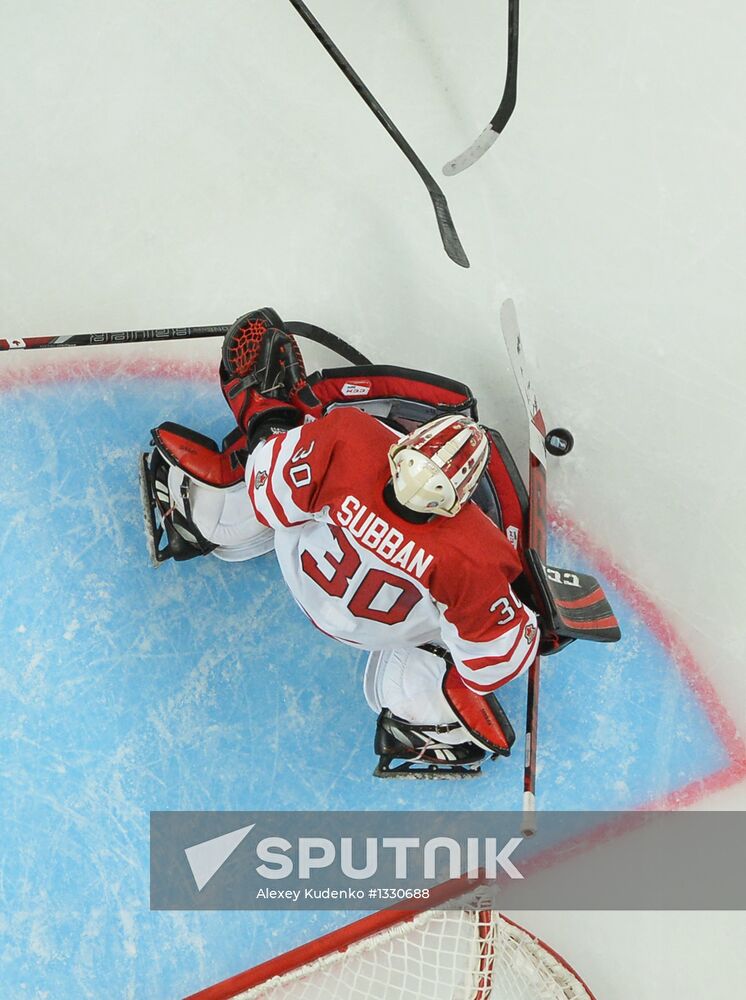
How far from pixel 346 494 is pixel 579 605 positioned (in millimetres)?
731

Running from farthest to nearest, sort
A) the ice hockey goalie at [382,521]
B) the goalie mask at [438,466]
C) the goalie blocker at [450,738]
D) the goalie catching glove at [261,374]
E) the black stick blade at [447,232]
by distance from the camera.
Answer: the black stick blade at [447,232], the goalie catching glove at [261,374], the goalie blocker at [450,738], the ice hockey goalie at [382,521], the goalie mask at [438,466]

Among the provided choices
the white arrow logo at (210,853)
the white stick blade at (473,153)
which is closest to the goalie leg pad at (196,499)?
the white arrow logo at (210,853)

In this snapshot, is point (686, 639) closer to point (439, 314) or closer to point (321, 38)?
point (439, 314)

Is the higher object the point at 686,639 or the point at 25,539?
the point at 25,539

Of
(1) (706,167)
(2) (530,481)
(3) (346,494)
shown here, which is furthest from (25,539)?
(1) (706,167)

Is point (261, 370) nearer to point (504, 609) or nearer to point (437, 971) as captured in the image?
point (504, 609)

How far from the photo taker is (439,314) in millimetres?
2977

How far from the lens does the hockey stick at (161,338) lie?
2807 mm

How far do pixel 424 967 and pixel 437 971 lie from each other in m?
0.08

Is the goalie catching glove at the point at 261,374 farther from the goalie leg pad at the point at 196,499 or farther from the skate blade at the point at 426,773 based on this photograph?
the skate blade at the point at 426,773

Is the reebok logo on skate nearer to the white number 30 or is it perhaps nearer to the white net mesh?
the white number 30

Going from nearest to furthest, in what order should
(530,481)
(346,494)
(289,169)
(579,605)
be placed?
(346,494), (579,605), (530,481), (289,169)

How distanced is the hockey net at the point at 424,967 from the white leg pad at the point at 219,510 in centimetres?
111

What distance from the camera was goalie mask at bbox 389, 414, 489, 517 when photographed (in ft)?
6.40
